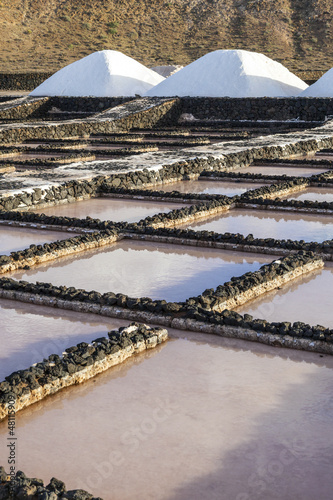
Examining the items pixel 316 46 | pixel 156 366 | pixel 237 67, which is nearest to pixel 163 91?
pixel 237 67

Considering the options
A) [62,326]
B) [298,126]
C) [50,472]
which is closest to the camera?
[50,472]

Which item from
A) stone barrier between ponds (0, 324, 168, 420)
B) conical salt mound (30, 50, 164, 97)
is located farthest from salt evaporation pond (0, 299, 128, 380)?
conical salt mound (30, 50, 164, 97)

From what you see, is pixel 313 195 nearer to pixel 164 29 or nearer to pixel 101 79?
pixel 101 79

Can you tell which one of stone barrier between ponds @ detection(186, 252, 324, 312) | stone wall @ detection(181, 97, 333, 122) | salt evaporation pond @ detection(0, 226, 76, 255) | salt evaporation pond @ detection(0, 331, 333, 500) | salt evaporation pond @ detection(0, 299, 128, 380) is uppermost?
stone wall @ detection(181, 97, 333, 122)

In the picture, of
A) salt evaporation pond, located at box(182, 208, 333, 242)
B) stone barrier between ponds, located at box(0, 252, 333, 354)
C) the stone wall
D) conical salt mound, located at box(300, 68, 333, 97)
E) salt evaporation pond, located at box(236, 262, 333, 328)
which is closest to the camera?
stone barrier between ponds, located at box(0, 252, 333, 354)

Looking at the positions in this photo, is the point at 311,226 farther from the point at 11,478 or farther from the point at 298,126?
the point at 298,126

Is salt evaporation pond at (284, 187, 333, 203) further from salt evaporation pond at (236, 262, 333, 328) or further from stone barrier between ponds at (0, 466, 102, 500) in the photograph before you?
stone barrier between ponds at (0, 466, 102, 500)

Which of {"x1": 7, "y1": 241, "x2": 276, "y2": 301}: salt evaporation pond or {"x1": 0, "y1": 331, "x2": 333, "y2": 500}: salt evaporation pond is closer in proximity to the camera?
{"x1": 0, "y1": 331, "x2": 333, "y2": 500}: salt evaporation pond
